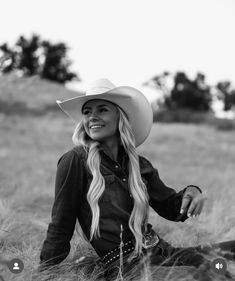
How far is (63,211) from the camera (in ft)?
9.07

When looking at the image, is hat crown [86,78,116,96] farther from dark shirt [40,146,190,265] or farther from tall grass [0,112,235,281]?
tall grass [0,112,235,281]

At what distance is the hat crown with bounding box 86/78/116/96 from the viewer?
119 inches

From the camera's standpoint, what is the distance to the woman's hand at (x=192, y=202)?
2.85m

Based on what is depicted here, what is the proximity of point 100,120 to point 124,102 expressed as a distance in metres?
0.21

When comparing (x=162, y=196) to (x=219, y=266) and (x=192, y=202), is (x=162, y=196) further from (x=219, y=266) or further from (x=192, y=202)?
(x=219, y=266)

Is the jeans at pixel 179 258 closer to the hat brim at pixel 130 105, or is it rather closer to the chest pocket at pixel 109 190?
the chest pocket at pixel 109 190

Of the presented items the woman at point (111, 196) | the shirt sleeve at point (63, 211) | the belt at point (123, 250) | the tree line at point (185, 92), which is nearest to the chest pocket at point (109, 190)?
the woman at point (111, 196)

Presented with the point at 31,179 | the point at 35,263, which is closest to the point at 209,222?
the point at 35,263

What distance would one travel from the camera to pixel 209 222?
4.49 m

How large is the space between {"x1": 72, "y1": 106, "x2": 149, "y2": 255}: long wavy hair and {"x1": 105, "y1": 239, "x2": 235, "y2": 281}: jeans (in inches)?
3.4

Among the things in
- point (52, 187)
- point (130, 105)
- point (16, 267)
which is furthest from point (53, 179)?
point (16, 267)

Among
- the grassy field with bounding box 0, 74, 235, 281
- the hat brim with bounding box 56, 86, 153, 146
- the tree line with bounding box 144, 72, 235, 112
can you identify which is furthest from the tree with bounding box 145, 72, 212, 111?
the hat brim with bounding box 56, 86, 153, 146

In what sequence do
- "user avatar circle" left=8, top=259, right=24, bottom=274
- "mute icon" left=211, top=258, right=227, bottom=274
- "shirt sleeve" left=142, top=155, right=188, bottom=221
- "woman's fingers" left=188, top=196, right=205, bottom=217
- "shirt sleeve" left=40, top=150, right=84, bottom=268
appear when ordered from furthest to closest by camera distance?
"shirt sleeve" left=142, top=155, right=188, bottom=221 < "woman's fingers" left=188, top=196, right=205, bottom=217 < "shirt sleeve" left=40, top=150, right=84, bottom=268 < "mute icon" left=211, top=258, right=227, bottom=274 < "user avatar circle" left=8, top=259, right=24, bottom=274

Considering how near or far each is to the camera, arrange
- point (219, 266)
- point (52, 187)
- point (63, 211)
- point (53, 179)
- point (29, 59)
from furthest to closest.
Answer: point (29, 59), point (53, 179), point (52, 187), point (63, 211), point (219, 266)
